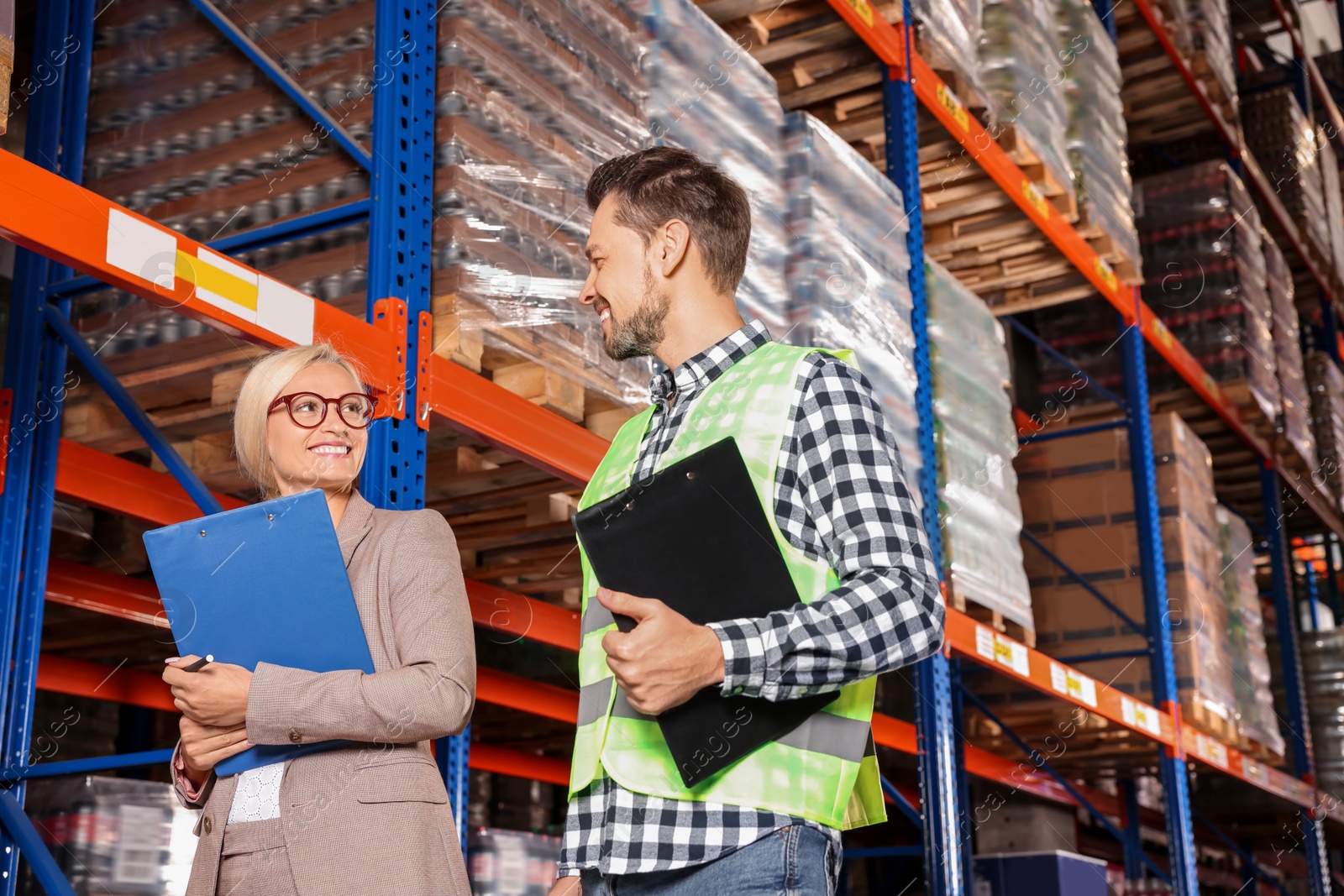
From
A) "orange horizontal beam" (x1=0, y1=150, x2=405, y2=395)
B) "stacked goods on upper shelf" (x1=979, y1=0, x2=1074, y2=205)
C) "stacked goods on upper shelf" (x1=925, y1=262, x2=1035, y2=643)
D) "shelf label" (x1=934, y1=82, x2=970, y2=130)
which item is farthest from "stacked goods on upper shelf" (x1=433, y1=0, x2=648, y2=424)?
"stacked goods on upper shelf" (x1=979, y1=0, x2=1074, y2=205)

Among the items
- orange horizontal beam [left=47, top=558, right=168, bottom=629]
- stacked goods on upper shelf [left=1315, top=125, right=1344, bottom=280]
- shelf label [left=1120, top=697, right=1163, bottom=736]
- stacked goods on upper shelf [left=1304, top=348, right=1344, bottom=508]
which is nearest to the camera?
orange horizontal beam [left=47, top=558, right=168, bottom=629]

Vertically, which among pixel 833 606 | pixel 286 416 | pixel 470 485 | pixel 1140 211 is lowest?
pixel 833 606

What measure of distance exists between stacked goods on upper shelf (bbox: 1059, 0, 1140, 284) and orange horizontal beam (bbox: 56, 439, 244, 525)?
4.94 metres

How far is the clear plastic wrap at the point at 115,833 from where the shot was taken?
136 inches

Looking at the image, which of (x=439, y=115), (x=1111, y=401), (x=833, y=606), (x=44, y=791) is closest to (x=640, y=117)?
(x=439, y=115)

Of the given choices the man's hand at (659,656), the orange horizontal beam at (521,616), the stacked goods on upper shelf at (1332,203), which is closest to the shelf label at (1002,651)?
the orange horizontal beam at (521,616)

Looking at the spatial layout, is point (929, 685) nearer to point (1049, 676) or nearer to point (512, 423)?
point (1049, 676)

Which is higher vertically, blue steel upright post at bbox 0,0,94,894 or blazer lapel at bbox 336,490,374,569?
blue steel upright post at bbox 0,0,94,894

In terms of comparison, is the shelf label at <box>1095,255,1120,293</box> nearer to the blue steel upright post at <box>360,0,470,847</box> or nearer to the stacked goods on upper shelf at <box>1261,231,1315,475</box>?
the stacked goods on upper shelf at <box>1261,231,1315,475</box>

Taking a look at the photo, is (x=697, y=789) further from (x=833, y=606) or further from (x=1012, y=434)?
(x=1012, y=434)

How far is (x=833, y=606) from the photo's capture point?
4.84 ft

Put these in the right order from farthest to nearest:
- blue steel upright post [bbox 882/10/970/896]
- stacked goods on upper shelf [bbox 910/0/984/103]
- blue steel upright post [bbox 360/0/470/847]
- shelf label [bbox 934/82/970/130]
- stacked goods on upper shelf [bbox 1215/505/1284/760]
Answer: stacked goods on upper shelf [bbox 1215/505/1284/760], shelf label [bbox 934/82/970/130], stacked goods on upper shelf [bbox 910/0/984/103], blue steel upright post [bbox 882/10/970/896], blue steel upright post [bbox 360/0/470/847]

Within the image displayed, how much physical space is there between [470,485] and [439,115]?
1202 mm

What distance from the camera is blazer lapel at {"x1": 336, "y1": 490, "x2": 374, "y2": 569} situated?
2031 mm
